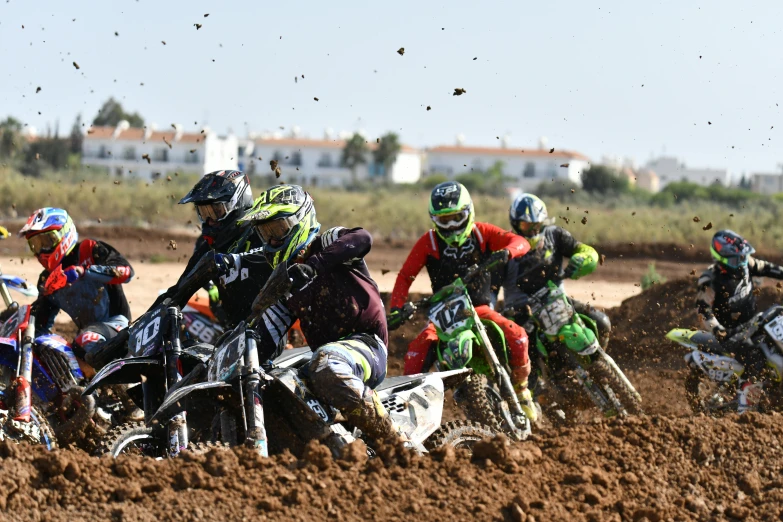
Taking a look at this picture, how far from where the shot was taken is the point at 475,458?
5426 mm

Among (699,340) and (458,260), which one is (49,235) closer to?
(458,260)

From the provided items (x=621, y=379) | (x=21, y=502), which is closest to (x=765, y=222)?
(x=621, y=379)

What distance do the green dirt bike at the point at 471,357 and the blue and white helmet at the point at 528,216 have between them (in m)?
1.52

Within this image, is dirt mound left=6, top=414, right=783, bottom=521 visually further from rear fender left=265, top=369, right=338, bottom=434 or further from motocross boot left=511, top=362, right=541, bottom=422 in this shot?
motocross boot left=511, top=362, right=541, bottom=422

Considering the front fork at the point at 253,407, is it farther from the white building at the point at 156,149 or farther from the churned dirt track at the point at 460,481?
the white building at the point at 156,149

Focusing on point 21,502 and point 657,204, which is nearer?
point 21,502

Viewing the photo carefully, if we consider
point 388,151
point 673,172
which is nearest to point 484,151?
point 388,151

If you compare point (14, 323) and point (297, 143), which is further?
point (297, 143)

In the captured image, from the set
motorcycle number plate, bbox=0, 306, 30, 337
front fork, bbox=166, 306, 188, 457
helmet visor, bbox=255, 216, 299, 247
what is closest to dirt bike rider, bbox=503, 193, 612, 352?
helmet visor, bbox=255, 216, 299, 247

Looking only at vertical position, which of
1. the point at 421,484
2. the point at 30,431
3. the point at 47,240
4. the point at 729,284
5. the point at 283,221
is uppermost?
the point at 283,221

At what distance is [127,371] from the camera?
19.3 feet

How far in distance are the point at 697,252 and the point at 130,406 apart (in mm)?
20340

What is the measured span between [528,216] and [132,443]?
4.72m

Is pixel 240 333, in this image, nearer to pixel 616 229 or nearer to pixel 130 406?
pixel 130 406
